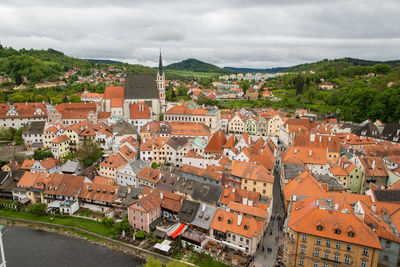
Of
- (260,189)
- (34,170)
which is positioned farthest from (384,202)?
(34,170)

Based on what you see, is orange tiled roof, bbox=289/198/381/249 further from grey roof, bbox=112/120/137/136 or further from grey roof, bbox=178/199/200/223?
grey roof, bbox=112/120/137/136

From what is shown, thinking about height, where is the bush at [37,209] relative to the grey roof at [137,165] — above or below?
below

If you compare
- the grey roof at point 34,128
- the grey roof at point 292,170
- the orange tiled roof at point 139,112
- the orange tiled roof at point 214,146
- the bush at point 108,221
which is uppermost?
the orange tiled roof at point 139,112

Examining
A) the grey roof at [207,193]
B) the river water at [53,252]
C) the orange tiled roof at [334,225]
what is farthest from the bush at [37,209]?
the orange tiled roof at [334,225]

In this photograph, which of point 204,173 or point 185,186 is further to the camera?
point 204,173

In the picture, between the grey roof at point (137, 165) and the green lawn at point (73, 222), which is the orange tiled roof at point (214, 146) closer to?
the grey roof at point (137, 165)

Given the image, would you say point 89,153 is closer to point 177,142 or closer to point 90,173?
point 90,173


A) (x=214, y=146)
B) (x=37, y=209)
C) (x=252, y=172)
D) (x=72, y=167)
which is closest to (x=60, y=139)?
(x=72, y=167)
